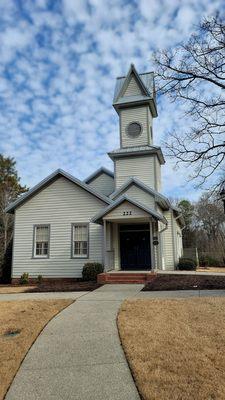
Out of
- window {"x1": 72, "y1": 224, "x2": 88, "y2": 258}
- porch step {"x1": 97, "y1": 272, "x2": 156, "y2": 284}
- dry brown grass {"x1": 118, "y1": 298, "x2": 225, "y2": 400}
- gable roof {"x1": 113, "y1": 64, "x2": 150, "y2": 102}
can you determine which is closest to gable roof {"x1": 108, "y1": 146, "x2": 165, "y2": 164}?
gable roof {"x1": 113, "y1": 64, "x2": 150, "y2": 102}

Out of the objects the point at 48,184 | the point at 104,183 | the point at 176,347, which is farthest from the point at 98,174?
the point at 176,347

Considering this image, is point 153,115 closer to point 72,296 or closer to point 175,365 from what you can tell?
point 72,296

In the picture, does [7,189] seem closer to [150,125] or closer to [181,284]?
[150,125]

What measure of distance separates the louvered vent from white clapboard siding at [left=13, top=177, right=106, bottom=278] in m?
6.33

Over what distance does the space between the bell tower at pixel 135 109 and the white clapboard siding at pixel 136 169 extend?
1195mm

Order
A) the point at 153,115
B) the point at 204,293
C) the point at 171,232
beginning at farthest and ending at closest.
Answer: the point at 153,115 → the point at 171,232 → the point at 204,293

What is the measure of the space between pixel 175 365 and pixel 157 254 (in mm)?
14070

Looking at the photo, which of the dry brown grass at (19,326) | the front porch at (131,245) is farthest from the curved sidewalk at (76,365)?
the front porch at (131,245)

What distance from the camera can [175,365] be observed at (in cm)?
496

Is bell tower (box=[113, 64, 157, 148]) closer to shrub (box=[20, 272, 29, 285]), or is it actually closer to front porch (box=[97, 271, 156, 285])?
front porch (box=[97, 271, 156, 285])

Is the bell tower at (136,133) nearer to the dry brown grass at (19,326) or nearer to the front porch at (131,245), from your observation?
the front porch at (131,245)

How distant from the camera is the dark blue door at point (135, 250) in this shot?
19.6 m

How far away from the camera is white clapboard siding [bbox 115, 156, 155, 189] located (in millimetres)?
21594

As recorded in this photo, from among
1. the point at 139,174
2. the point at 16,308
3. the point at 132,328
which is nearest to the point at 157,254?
the point at 139,174
